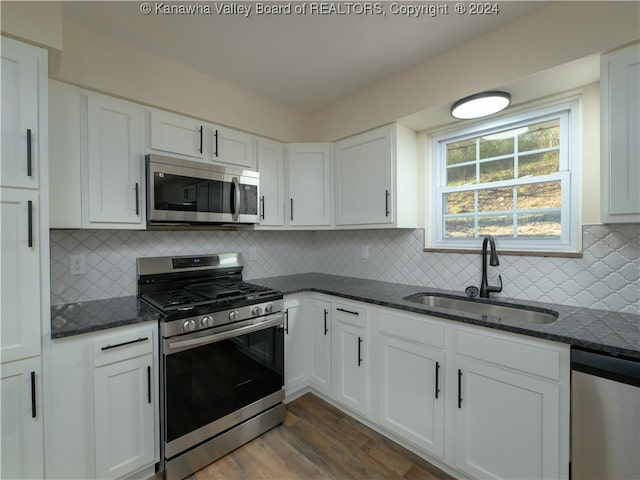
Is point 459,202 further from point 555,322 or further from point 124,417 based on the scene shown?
point 124,417

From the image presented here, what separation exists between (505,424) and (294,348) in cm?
142

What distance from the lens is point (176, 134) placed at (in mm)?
2041

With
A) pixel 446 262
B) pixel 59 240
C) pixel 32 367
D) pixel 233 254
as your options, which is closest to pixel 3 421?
pixel 32 367

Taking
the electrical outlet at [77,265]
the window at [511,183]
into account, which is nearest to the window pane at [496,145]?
the window at [511,183]

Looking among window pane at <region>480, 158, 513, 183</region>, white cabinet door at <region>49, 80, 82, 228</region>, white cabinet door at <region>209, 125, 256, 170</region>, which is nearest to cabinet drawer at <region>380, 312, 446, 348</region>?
window pane at <region>480, 158, 513, 183</region>

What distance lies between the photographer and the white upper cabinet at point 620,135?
4.29ft

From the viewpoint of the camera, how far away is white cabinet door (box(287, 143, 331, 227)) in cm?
269

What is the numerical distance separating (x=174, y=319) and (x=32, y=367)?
0.57 m

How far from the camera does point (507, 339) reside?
54.4 inches

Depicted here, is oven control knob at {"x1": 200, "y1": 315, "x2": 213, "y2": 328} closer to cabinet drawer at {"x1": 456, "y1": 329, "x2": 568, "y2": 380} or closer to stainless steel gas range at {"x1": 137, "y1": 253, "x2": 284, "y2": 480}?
stainless steel gas range at {"x1": 137, "y1": 253, "x2": 284, "y2": 480}

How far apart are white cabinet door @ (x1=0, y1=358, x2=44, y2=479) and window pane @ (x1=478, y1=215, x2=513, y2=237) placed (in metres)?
2.66

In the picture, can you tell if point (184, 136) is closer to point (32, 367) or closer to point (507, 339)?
point (32, 367)

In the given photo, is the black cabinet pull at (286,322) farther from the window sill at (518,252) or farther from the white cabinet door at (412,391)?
the window sill at (518,252)

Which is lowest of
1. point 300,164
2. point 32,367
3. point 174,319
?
point 32,367
